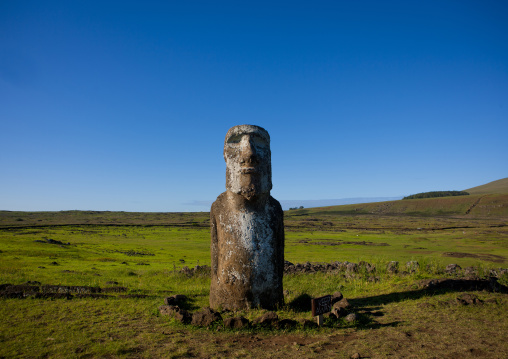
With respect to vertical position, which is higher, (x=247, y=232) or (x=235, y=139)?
(x=235, y=139)

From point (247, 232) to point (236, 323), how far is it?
2.44m

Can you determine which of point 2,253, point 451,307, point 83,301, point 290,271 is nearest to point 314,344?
point 451,307

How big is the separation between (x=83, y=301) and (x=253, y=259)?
18.1ft

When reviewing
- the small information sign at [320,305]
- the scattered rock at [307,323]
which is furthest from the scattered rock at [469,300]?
the scattered rock at [307,323]

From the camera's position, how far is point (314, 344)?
22.3 ft

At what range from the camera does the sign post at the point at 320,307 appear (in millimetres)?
7425

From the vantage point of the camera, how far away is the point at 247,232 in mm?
9359

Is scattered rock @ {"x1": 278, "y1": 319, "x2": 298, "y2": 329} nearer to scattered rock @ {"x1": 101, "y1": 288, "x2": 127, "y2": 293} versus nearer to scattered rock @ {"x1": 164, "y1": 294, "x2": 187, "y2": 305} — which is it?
scattered rock @ {"x1": 164, "y1": 294, "x2": 187, "y2": 305}

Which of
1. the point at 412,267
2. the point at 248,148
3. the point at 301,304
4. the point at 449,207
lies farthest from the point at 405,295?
the point at 449,207

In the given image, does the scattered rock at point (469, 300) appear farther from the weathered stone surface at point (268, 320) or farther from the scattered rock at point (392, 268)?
the scattered rock at point (392, 268)

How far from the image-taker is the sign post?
24.4 feet

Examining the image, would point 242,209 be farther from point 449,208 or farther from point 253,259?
point 449,208

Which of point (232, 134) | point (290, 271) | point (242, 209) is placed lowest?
point (290, 271)

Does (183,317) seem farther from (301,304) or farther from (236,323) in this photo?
(301,304)
